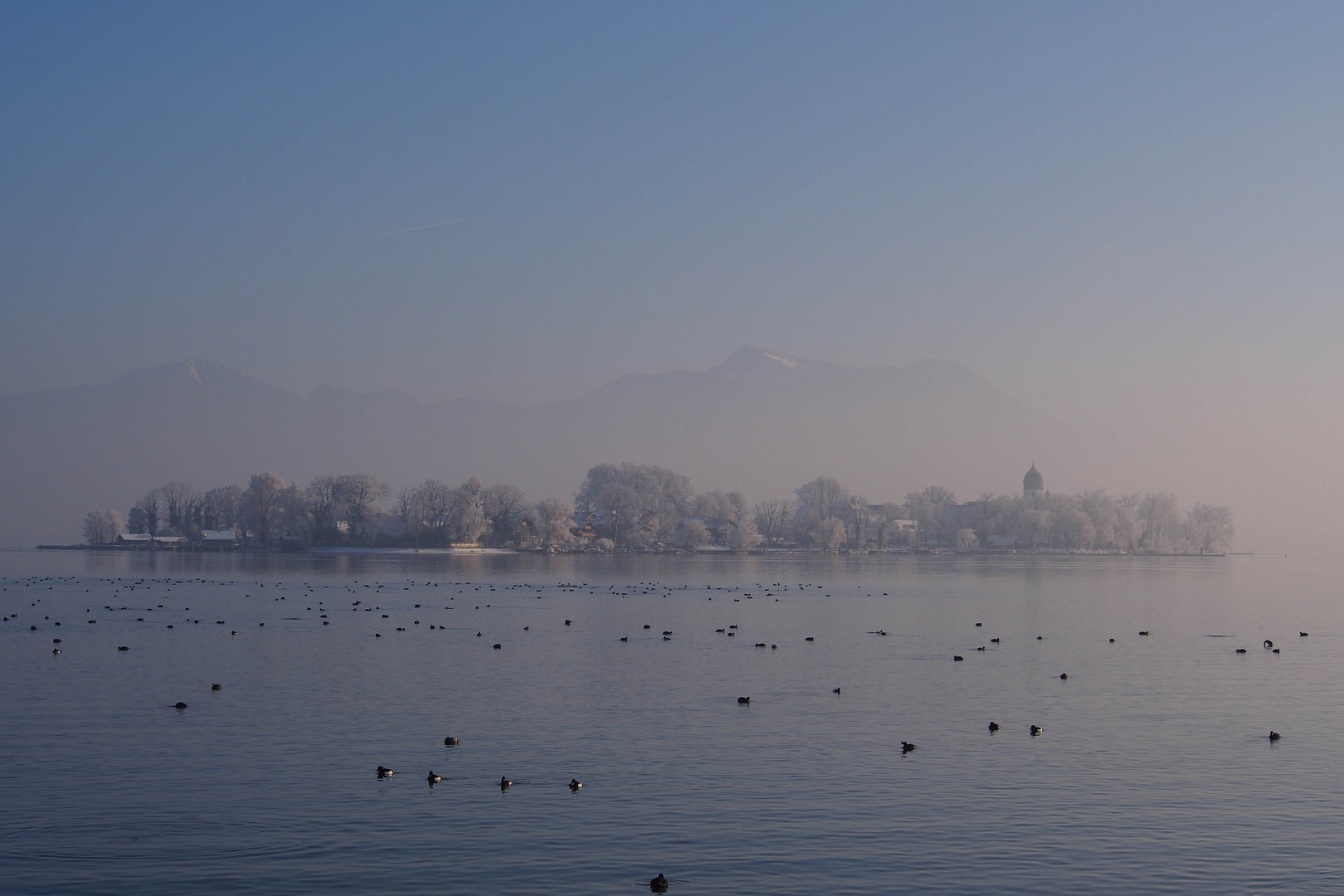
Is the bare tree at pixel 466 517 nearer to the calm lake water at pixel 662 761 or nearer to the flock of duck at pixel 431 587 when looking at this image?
the flock of duck at pixel 431 587

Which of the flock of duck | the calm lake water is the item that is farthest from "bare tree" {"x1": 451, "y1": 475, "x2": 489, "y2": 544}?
the calm lake water

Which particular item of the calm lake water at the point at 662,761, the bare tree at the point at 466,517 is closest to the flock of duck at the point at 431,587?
the calm lake water at the point at 662,761

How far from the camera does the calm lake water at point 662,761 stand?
16578 mm

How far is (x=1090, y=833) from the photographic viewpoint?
18406 mm

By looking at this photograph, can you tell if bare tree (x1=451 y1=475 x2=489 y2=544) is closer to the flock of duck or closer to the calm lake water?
the flock of duck

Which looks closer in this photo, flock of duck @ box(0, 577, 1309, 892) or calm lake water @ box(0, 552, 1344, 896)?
calm lake water @ box(0, 552, 1344, 896)

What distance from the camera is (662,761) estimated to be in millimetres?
22938

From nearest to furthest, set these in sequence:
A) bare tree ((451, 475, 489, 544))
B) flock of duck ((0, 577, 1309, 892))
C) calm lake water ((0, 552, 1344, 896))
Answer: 1. calm lake water ((0, 552, 1344, 896))
2. flock of duck ((0, 577, 1309, 892))
3. bare tree ((451, 475, 489, 544))

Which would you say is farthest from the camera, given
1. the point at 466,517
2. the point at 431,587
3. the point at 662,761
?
the point at 466,517

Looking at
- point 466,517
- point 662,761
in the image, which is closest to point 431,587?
point 662,761

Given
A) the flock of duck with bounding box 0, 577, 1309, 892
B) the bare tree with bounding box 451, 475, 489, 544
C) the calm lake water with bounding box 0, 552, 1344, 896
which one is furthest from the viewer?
the bare tree with bounding box 451, 475, 489, 544

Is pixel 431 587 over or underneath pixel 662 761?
underneath

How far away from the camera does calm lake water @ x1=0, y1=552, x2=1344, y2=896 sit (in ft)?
54.4

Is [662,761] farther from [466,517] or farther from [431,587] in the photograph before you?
[466,517]
